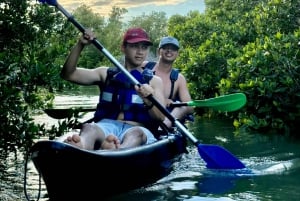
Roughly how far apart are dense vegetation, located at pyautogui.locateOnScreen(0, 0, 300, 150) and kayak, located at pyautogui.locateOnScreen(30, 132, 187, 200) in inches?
22.7

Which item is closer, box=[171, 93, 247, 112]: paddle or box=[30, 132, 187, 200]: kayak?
box=[30, 132, 187, 200]: kayak

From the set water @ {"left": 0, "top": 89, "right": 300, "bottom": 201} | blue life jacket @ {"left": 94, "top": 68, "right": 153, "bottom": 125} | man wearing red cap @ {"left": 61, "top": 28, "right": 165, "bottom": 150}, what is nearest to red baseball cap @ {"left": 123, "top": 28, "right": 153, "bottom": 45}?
man wearing red cap @ {"left": 61, "top": 28, "right": 165, "bottom": 150}

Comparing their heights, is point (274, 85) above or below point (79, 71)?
below

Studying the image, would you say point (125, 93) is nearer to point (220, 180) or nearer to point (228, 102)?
point (220, 180)

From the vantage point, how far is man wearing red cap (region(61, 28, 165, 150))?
16.3 feet

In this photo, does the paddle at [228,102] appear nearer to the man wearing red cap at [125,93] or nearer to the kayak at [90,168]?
the man wearing red cap at [125,93]

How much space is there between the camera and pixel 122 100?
5.24 m

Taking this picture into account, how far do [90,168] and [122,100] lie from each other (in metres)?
1.24

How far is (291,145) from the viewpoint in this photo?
7.79 meters

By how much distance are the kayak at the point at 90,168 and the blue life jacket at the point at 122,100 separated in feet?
1.45

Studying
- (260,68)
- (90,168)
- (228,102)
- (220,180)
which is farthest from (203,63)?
(90,168)

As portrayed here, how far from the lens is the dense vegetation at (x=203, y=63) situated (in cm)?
458

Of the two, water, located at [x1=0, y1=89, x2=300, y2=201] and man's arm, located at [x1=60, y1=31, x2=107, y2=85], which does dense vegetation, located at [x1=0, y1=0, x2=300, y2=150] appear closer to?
man's arm, located at [x1=60, y1=31, x2=107, y2=85]

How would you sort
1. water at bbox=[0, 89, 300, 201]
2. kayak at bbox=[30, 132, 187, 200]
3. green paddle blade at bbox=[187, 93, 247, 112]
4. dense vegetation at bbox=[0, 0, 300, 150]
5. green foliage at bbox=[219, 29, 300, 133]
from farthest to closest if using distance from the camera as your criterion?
green foliage at bbox=[219, 29, 300, 133], green paddle blade at bbox=[187, 93, 247, 112], water at bbox=[0, 89, 300, 201], dense vegetation at bbox=[0, 0, 300, 150], kayak at bbox=[30, 132, 187, 200]
